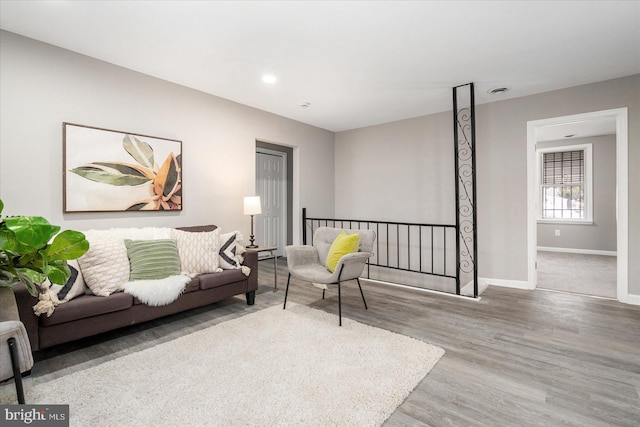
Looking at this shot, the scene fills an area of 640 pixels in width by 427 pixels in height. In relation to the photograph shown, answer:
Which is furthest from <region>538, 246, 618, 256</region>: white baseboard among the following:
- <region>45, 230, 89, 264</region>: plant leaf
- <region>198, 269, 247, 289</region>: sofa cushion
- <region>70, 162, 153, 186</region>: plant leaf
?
<region>45, 230, 89, 264</region>: plant leaf

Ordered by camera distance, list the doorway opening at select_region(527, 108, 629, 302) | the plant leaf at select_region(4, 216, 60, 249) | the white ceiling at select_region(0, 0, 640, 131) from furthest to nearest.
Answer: the doorway opening at select_region(527, 108, 629, 302) < the white ceiling at select_region(0, 0, 640, 131) < the plant leaf at select_region(4, 216, 60, 249)

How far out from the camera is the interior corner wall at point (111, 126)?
246cm

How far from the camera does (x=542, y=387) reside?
70.4 inches

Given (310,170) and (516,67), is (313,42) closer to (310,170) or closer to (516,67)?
(516,67)

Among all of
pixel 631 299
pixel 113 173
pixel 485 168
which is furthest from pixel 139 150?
pixel 631 299

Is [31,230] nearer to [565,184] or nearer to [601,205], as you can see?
[601,205]

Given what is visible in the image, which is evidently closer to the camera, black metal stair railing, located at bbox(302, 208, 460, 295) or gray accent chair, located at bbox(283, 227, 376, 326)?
gray accent chair, located at bbox(283, 227, 376, 326)

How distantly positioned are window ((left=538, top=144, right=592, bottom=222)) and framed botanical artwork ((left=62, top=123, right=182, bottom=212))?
7.50m

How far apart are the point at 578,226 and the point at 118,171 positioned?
8179 millimetres

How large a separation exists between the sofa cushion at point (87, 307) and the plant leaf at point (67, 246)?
189 centimetres

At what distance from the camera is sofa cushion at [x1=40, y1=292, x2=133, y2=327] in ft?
6.77

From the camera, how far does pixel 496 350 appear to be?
2248 millimetres

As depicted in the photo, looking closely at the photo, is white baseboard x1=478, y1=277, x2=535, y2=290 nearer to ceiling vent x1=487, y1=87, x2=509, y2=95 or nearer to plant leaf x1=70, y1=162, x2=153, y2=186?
ceiling vent x1=487, y1=87, x2=509, y2=95

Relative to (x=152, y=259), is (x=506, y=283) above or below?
below
